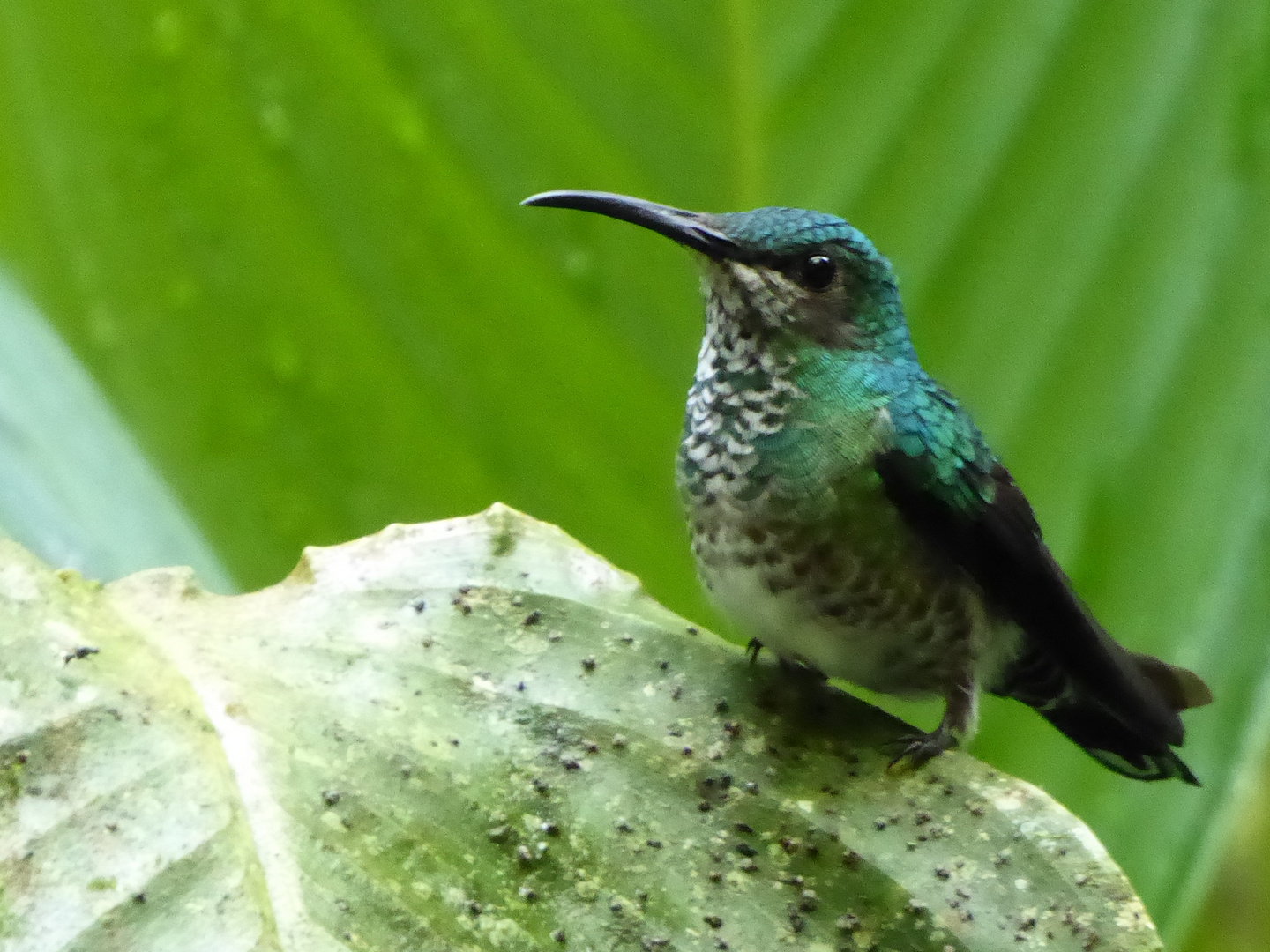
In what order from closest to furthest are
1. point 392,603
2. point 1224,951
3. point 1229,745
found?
point 392,603
point 1229,745
point 1224,951

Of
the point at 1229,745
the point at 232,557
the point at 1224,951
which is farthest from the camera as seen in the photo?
the point at 1224,951

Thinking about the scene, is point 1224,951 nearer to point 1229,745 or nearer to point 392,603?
point 1229,745

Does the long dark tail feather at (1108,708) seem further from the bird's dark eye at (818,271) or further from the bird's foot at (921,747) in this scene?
the bird's dark eye at (818,271)

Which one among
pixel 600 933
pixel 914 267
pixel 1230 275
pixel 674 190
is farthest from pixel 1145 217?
pixel 600 933

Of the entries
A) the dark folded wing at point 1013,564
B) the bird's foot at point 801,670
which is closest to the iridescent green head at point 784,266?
the dark folded wing at point 1013,564

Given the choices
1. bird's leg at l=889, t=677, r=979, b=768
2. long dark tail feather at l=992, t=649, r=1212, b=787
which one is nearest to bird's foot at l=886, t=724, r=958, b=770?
bird's leg at l=889, t=677, r=979, b=768

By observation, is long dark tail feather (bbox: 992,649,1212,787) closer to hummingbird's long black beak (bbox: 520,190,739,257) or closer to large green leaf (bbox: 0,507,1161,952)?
large green leaf (bbox: 0,507,1161,952)
